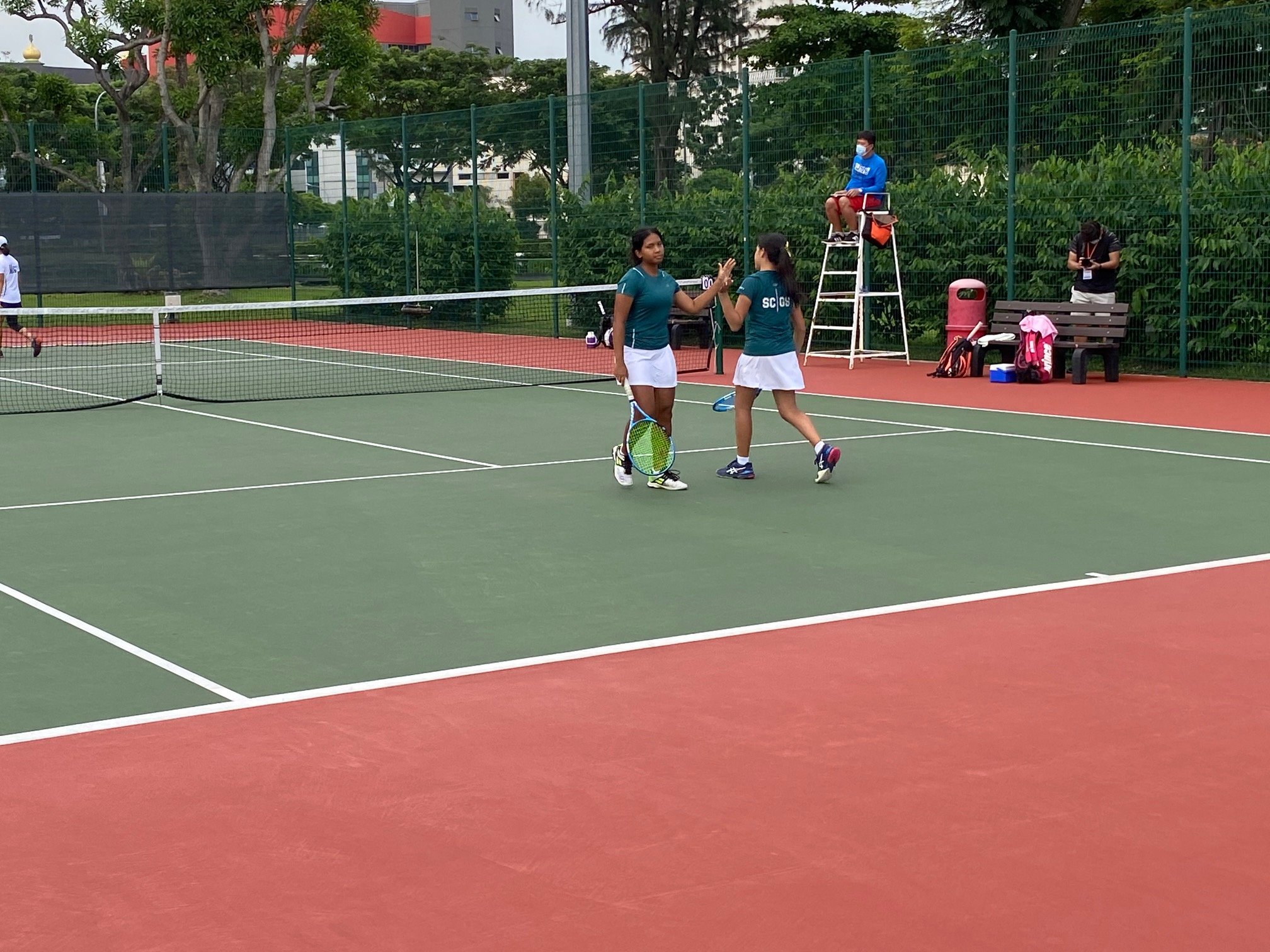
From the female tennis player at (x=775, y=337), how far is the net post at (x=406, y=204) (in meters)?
17.3

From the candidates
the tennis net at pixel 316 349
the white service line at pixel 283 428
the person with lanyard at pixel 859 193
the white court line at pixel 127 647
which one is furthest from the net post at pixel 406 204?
the white court line at pixel 127 647

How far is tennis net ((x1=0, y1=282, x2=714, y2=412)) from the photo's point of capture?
55.8ft

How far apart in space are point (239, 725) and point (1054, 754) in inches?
96.1

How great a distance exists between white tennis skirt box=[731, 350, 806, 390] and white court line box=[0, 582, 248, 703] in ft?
14.6

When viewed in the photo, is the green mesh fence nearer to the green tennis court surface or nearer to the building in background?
the green tennis court surface

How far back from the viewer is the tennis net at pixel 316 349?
669 inches

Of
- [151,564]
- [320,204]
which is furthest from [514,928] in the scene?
[320,204]

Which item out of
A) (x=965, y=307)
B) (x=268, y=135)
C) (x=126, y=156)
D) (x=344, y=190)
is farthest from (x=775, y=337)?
(x=126, y=156)

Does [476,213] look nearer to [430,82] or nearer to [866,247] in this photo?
[866,247]

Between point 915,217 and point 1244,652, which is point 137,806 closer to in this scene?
point 1244,652

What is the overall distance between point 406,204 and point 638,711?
73.2 feet

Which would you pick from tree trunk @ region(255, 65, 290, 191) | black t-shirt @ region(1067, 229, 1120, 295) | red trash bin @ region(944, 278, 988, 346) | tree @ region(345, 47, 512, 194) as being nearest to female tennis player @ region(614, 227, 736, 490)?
black t-shirt @ region(1067, 229, 1120, 295)

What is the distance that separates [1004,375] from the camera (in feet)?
53.5

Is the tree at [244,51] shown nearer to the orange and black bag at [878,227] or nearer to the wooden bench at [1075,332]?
the orange and black bag at [878,227]
